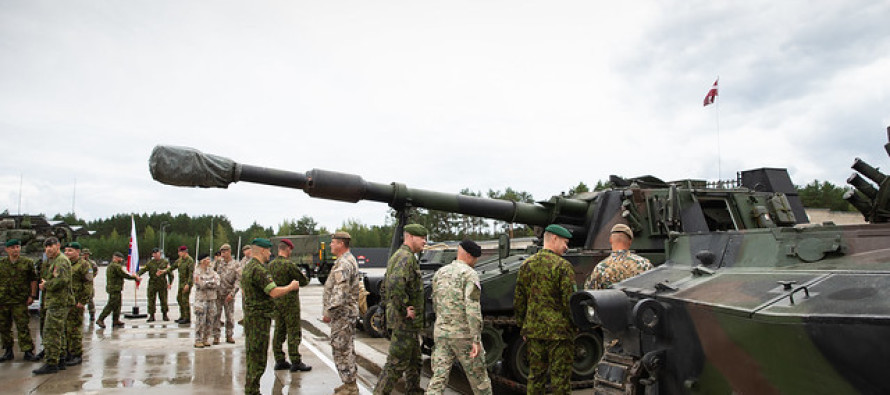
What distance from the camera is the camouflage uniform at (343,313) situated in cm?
626

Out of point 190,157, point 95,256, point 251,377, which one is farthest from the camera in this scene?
point 95,256

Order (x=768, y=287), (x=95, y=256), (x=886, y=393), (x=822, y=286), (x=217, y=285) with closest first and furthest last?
(x=886, y=393)
(x=822, y=286)
(x=768, y=287)
(x=217, y=285)
(x=95, y=256)

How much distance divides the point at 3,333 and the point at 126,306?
9.32 meters

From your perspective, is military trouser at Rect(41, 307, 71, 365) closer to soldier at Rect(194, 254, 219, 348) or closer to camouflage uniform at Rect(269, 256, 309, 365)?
soldier at Rect(194, 254, 219, 348)

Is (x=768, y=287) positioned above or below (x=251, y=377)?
above

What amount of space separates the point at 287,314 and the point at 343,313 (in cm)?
181

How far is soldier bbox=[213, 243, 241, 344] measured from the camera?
10453 mm

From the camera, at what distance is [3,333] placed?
855 centimetres

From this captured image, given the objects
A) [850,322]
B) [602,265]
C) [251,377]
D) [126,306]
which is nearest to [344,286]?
[251,377]

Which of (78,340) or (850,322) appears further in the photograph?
(78,340)

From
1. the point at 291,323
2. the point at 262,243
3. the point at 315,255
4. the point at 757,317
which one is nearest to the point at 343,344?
the point at 262,243

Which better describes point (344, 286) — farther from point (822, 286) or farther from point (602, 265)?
point (822, 286)

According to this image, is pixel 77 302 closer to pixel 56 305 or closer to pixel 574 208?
pixel 56 305

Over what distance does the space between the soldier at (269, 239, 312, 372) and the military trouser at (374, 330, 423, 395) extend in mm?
2141
